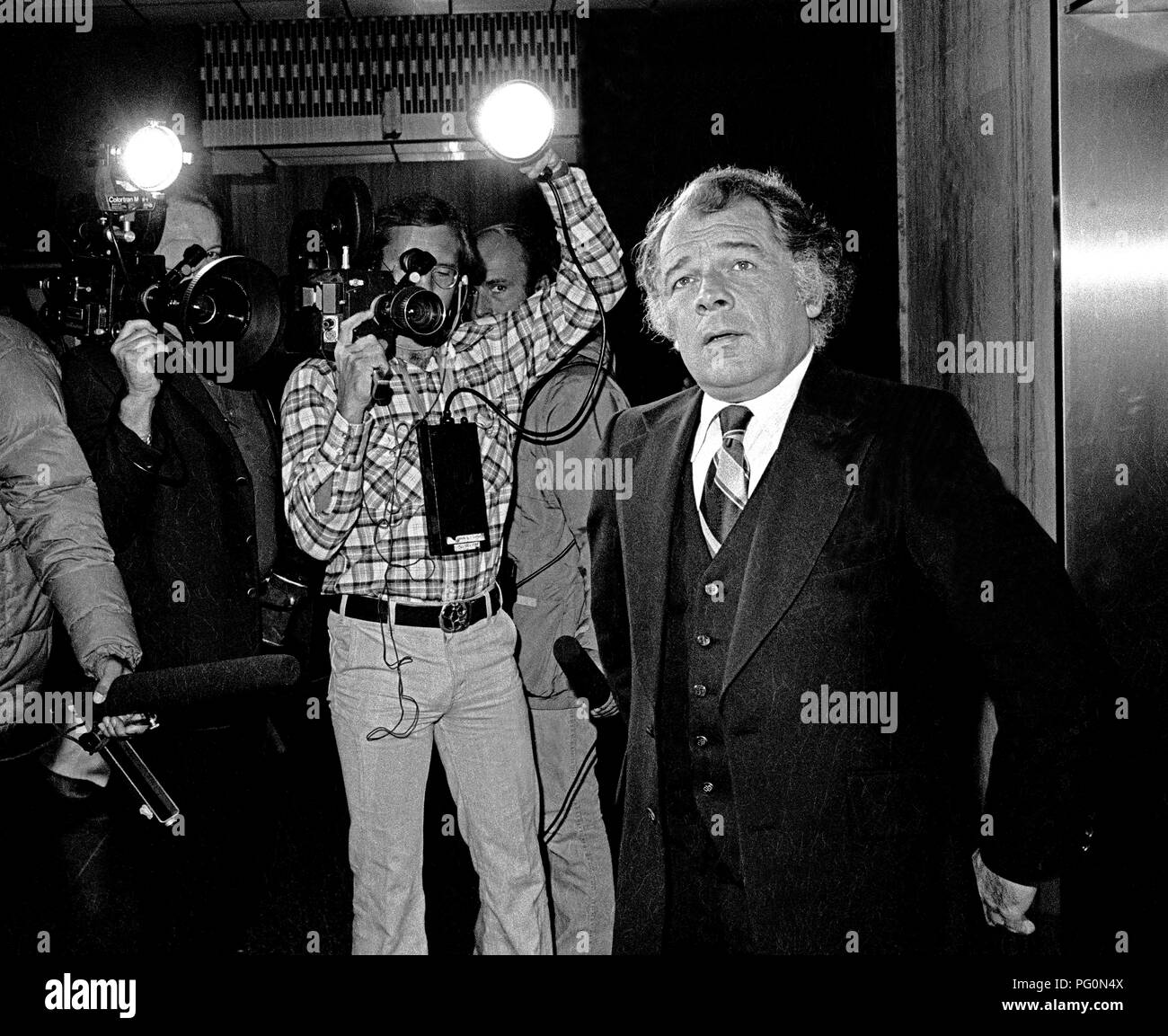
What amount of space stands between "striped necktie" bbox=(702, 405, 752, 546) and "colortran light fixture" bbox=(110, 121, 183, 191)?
139 centimetres

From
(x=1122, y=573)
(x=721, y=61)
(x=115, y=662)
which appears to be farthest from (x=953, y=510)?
(x=721, y=61)

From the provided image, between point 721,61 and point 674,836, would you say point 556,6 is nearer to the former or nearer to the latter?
point 721,61

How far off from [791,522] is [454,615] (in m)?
0.87

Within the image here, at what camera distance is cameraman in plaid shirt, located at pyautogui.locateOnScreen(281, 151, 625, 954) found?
77.9 inches

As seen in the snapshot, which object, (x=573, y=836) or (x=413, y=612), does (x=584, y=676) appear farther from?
(x=573, y=836)

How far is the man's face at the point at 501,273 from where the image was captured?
2730mm

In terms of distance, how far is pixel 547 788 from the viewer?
244 centimetres

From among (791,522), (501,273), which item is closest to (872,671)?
(791,522)

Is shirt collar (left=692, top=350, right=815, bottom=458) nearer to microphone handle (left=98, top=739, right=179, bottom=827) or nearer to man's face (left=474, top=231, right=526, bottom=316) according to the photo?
microphone handle (left=98, top=739, right=179, bottom=827)

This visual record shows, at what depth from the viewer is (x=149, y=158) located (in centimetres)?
217

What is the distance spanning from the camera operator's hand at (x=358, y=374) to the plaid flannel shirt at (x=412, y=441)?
0.03 m

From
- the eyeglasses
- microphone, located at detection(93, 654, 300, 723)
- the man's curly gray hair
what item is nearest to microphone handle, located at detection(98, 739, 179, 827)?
microphone, located at detection(93, 654, 300, 723)

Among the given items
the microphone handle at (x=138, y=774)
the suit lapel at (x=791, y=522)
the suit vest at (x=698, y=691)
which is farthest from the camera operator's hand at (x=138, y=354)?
the suit lapel at (x=791, y=522)

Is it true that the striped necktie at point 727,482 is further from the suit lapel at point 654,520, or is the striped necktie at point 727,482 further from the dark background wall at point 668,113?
the dark background wall at point 668,113
